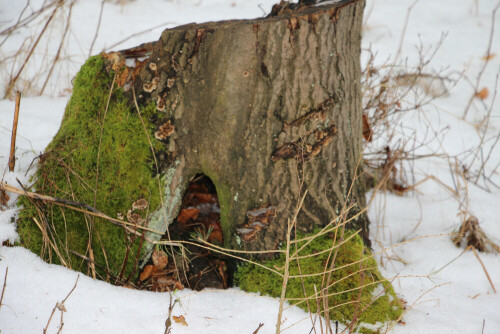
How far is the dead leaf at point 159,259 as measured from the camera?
2.11 meters

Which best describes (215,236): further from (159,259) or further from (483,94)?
(483,94)

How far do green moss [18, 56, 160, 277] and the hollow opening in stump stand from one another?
0.18m

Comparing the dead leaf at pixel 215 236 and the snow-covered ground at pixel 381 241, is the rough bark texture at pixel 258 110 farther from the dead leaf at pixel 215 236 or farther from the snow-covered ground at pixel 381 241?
the snow-covered ground at pixel 381 241

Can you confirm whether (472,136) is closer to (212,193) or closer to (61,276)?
(212,193)

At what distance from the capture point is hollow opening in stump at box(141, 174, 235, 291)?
6.86ft

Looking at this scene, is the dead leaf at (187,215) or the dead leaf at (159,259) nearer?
the dead leaf at (159,259)

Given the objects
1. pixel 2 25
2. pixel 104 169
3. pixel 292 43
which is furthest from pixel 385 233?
pixel 2 25

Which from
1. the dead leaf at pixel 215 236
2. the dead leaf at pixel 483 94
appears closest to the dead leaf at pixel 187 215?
the dead leaf at pixel 215 236

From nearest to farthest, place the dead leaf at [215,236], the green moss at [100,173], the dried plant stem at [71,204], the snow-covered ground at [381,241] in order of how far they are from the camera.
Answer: the snow-covered ground at [381,241]
the dried plant stem at [71,204]
the green moss at [100,173]
the dead leaf at [215,236]

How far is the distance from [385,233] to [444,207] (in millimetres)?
563

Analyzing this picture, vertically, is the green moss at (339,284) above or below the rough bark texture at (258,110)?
below

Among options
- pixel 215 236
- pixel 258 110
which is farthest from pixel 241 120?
pixel 215 236

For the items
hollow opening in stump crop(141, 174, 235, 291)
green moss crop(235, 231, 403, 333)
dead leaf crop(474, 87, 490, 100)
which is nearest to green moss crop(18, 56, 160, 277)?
hollow opening in stump crop(141, 174, 235, 291)

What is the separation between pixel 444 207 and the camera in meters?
3.06
